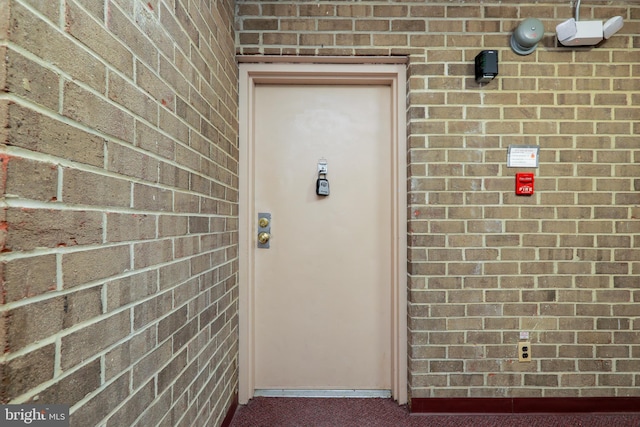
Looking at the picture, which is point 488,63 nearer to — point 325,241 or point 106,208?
point 325,241

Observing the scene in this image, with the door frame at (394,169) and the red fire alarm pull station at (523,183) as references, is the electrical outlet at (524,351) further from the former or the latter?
the red fire alarm pull station at (523,183)

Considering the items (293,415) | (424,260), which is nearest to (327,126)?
(424,260)

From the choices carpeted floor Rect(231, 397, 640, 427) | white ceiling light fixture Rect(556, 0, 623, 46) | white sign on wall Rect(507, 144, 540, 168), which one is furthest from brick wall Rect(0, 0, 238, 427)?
white ceiling light fixture Rect(556, 0, 623, 46)

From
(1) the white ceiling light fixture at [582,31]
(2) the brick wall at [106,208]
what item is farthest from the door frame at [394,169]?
(1) the white ceiling light fixture at [582,31]

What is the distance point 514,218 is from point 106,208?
2.00 m

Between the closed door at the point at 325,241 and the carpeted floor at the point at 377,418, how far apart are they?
0.49ft

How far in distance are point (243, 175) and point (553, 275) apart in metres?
1.93

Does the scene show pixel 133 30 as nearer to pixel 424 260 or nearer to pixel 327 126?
pixel 327 126

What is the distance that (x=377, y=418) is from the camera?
1878 mm

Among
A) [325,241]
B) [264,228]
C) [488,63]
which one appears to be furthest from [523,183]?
[264,228]

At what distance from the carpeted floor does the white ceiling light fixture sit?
2.17 m

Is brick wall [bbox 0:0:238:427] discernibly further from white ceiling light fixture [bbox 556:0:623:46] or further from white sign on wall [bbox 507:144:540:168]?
white ceiling light fixture [bbox 556:0:623:46]

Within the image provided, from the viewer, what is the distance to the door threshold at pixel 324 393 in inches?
81.8

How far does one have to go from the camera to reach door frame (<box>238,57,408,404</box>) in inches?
78.2
